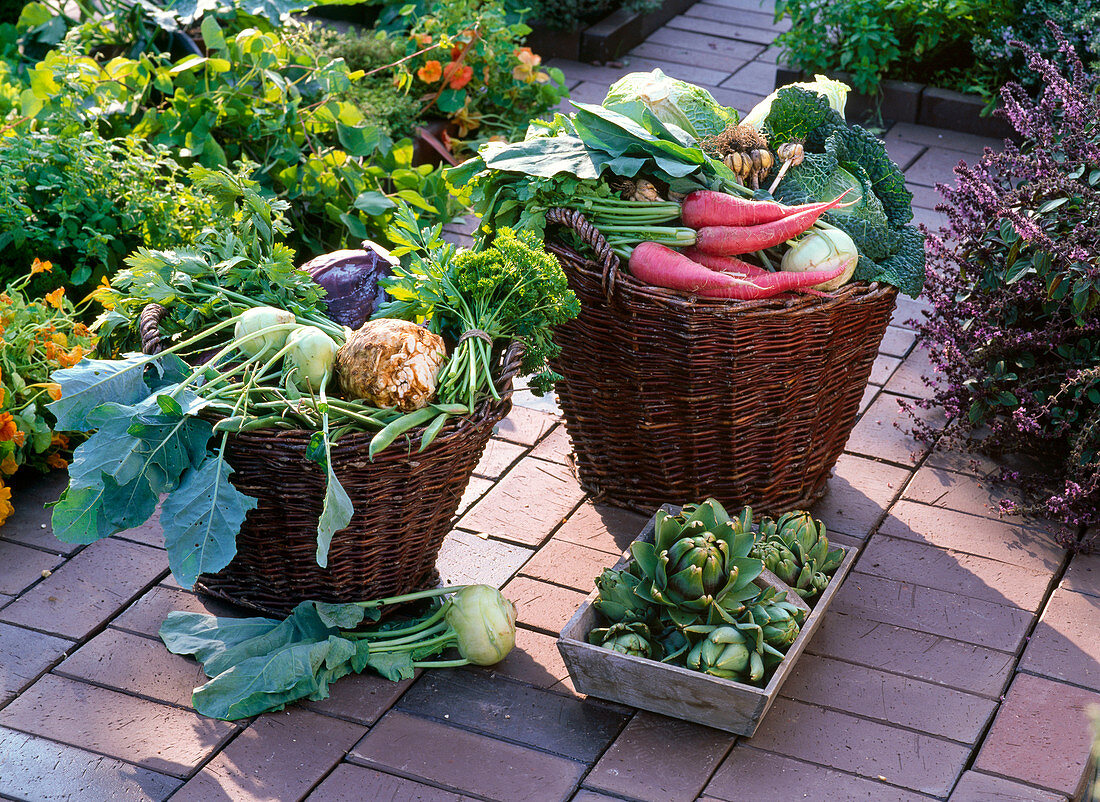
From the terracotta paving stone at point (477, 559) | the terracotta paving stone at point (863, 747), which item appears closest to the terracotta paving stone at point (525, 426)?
the terracotta paving stone at point (477, 559)

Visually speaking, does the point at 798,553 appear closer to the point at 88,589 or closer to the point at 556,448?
the point at 556,448

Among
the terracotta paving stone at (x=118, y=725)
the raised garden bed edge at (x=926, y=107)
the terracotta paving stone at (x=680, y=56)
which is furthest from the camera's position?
the terracotta paving stone at (x=680, y=56)

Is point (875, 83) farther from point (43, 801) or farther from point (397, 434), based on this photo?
point (43, 801)

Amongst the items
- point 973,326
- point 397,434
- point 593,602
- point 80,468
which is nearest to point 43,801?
point 80,468

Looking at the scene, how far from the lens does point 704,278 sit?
257 centimetres

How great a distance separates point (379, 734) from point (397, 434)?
65 cm

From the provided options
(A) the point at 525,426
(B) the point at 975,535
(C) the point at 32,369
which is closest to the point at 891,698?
(B) the point at 975,535

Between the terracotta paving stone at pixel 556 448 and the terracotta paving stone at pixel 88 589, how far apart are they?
1.10 metres

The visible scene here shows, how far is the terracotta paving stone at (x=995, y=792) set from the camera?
2.22m

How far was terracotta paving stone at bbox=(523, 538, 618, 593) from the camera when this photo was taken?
2.83m

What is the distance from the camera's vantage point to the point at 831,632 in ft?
8.74

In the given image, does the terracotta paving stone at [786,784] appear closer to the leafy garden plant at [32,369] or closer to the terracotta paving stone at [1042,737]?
the terracotta paving stone at [1042,737]

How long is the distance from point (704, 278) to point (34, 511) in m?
1.88

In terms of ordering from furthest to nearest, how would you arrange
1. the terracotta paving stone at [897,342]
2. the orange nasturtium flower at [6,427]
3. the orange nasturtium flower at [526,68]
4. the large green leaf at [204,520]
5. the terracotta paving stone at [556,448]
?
the orange nasturtium flower at [526,68], the terracotta paving stone at [897,342], the terracotta paving stone at [556,448], the orange nasturtium flower at [6,427], the large green leaf at [204,520]
